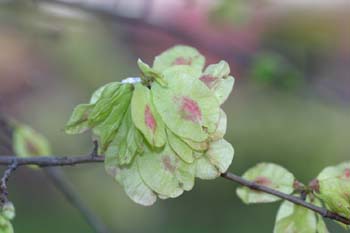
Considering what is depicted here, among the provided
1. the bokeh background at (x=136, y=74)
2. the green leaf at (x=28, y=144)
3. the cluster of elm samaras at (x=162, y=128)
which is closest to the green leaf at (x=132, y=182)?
the cluster of elm samaras at (x=162, y=128)

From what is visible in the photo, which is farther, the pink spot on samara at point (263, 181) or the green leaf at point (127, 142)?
the pink spot on samara at point (263, 181)

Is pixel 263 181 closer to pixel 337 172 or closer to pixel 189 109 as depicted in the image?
pixel 337 172

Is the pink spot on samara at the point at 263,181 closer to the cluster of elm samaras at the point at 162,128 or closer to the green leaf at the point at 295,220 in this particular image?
the green leaf at the point at 295,220

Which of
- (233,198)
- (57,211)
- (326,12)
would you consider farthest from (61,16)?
(326,12)

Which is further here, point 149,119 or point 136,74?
point 136,74

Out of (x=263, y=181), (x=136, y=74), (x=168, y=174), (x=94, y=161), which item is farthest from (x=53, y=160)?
(x=136, y=74)

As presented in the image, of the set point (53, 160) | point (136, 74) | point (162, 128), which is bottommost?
point (136, 74)

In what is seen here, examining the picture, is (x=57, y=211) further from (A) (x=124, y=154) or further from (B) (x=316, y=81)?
(A) (x=124, y=154)
